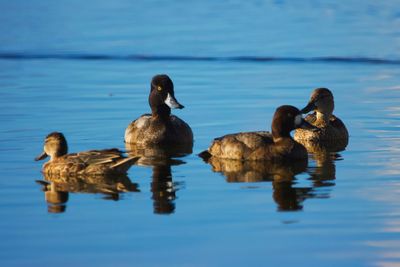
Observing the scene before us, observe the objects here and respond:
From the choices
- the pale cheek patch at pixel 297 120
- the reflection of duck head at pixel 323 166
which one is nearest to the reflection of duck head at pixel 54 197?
the reflection of duck head at pixel 323 166

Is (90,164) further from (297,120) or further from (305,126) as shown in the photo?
(305,126)

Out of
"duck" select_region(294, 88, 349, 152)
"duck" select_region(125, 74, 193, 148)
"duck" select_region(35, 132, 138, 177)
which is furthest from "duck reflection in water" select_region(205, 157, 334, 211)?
"duck" select_region(294, 88, 349, 152)

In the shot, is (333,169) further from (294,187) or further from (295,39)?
(295,39)

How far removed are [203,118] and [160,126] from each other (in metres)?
1.44

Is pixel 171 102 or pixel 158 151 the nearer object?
pixel 158 151

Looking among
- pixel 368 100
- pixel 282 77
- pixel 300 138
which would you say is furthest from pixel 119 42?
pixel 300 138

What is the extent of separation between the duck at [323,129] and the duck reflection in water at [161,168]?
1858 mm

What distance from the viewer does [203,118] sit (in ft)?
61.3

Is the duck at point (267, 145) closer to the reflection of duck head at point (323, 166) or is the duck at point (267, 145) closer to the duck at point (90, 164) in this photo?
the reflection of duck head at point (323, 166)

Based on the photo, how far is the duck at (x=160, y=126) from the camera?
55.7 feet

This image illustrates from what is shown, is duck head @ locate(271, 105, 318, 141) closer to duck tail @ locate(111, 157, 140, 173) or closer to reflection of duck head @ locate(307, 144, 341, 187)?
reflection of duck head @ locate(307, 144, 341, 187)

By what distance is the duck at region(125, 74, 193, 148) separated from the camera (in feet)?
55.7

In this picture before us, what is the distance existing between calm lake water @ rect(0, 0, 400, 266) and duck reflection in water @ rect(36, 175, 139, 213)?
127mm

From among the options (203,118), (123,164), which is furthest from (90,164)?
(203,118)
